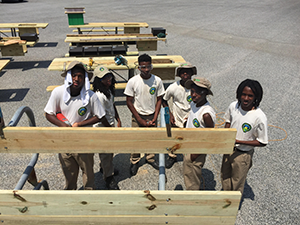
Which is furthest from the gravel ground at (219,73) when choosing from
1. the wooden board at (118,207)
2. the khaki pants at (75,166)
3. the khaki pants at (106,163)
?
the wooden board at (118,207)

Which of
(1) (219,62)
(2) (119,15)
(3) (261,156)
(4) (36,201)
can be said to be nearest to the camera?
(4) (36,201)

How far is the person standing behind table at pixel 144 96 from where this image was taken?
3953 mm

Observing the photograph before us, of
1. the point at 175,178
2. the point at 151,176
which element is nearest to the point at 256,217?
the point at 175,178

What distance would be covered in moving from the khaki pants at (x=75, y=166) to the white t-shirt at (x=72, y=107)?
1.53 feet

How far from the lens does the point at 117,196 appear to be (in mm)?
1763

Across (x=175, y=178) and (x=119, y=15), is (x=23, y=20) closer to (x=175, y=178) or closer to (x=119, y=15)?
(x=119, y=15)

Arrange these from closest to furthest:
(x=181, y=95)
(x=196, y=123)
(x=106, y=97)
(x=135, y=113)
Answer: (x=196, y=123) → (x=106, y=97) → (x=181, y=95) → (x=135, y=113)

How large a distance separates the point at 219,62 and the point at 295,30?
8.34 metres

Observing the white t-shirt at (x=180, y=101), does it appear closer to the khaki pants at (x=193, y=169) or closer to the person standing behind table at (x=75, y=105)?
the khaki pants at (x=193, y=169)

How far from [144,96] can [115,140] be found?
208 centimetres

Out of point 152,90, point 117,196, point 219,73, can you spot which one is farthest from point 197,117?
point 219,73

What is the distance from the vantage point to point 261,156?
4.70 m

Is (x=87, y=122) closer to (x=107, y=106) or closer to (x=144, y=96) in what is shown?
(x=107, y=106)

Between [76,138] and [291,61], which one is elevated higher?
[76,138]
